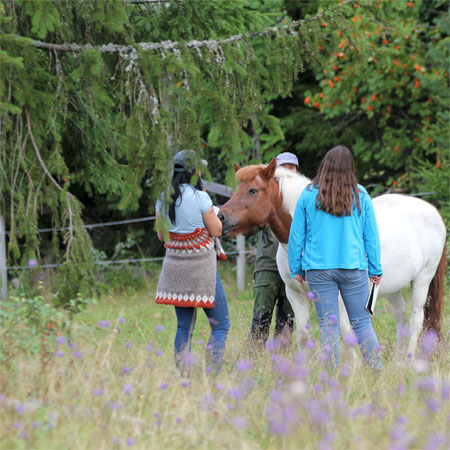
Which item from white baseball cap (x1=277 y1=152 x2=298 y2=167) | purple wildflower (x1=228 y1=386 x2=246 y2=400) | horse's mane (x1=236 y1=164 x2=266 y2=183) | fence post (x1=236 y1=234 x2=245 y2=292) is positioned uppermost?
white baseball cap (x1=277 y1=152 x2=298 y2=167)

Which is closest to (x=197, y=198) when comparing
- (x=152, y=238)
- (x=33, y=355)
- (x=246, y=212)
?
(x=246, y=212)

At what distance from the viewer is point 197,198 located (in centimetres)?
466

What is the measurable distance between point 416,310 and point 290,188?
190 centimetres

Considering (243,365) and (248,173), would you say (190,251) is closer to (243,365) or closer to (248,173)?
(248,173)

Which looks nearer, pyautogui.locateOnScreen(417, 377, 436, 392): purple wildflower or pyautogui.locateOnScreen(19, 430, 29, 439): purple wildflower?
pyautogui.locateOnScreen(19, 430, 29, 439): purple wildflower

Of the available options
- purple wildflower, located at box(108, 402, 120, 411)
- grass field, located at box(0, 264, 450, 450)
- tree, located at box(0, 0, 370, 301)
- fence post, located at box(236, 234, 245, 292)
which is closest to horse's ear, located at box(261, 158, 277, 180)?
tree, located at box(0, 0, 370, 301)

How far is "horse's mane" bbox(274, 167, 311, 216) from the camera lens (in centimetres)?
545

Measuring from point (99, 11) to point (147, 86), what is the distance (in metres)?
0.52

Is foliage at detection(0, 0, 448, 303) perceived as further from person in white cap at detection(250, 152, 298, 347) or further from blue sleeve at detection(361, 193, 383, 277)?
person in white cap at detection(250, 152, 298, 347)

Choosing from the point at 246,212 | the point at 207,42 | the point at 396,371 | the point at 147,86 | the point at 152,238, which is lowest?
the point at 152,238

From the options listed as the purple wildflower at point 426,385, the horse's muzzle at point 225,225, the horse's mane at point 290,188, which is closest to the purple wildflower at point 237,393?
the purple wildflower at point 426,385

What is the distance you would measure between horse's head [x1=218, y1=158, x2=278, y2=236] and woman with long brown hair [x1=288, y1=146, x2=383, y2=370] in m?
0.67

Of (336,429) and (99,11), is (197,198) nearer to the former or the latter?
(99,11)

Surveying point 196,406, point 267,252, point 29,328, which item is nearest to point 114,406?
point 196,406
